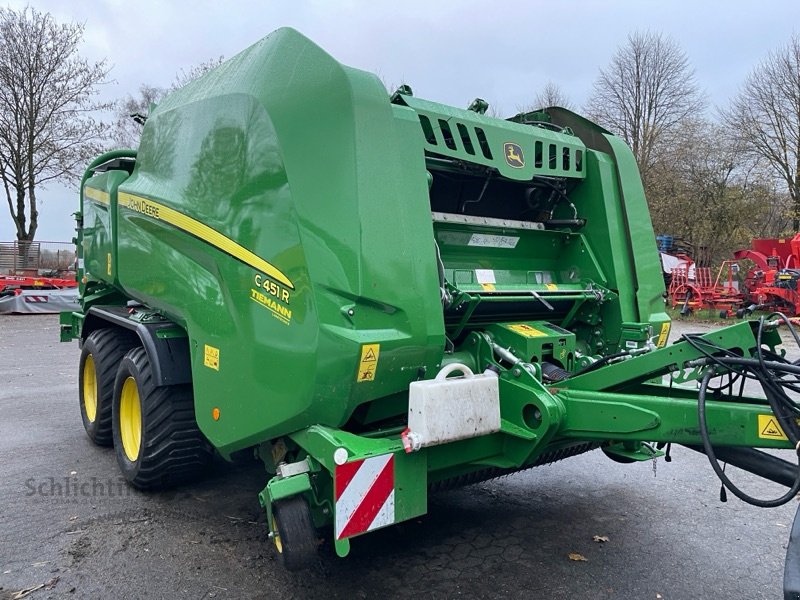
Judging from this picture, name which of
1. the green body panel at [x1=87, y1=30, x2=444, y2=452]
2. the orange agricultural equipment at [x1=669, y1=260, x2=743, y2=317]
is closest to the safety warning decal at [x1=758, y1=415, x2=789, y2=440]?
the green body panel at [x1=87, y1=30, x2=444, y2=452]

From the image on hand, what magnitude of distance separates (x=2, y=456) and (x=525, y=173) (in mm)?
4417

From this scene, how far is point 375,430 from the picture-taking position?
2861 mm

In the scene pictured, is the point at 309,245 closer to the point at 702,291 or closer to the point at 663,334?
the point at 663,334

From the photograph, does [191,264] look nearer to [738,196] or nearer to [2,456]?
[2,456]

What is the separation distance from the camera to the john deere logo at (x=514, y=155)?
3.43 m

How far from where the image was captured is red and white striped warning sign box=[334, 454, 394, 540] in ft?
7.54

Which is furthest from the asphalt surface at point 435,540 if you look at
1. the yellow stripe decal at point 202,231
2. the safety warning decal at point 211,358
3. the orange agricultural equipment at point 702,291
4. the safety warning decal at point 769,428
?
the orange agricultural equipment at point 702,291

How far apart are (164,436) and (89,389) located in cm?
217

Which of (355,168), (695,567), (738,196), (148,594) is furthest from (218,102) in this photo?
(738,196)

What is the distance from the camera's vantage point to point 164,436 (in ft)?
11.7

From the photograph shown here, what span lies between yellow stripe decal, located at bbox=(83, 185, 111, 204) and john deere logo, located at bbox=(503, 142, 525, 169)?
2850 mm

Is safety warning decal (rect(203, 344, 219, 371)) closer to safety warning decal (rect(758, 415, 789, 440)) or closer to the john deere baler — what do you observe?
the john deere baler
